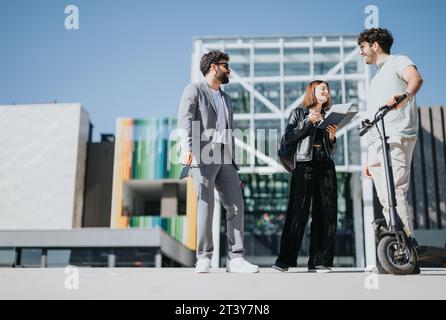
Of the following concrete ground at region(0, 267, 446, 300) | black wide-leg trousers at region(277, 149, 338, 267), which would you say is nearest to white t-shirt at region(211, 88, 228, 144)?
black wide-leg trousers at region(277, 149, 338, 267)

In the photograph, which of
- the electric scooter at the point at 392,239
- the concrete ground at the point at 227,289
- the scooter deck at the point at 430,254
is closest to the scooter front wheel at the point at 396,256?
the electric scooter at the point at 392,239

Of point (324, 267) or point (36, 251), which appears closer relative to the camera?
point (324, 267)

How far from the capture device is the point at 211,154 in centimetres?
388

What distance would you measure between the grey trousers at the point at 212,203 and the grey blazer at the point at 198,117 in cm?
10

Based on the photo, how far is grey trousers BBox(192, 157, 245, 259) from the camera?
3822 mm

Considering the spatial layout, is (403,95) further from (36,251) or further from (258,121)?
(36,251)

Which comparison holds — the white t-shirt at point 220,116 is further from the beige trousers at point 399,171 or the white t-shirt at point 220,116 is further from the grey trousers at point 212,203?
the beige trousers at point 399,171

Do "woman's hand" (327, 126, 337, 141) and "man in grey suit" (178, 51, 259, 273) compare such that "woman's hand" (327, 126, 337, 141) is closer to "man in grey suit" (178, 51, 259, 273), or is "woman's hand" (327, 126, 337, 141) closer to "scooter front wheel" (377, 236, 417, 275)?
"man in grey suit" (178, 51, 259, 273)

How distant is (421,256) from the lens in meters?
3.54

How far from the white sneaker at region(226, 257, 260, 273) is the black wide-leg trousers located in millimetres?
317

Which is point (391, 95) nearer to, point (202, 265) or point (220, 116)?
point (220, 116)

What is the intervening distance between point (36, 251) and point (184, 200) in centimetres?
1041

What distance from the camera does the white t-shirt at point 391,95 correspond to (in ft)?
11.9
